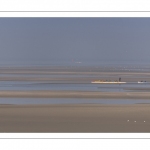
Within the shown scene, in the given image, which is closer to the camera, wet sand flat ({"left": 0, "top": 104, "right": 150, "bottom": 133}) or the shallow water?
wet sand flat ({"left": 0, "top": 104, "right": 150, "bottom": 133})

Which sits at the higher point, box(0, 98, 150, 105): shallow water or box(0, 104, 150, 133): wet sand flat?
box(0, 98, 150, 105): shallow water

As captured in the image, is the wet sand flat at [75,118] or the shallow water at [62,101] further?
the shallow water at [62,101]

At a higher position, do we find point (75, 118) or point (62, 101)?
point (62, 101)

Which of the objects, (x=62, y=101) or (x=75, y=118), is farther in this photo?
(x=62, y=101)

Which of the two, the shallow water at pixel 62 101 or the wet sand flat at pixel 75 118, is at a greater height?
the shallow water at pixel 62 101
